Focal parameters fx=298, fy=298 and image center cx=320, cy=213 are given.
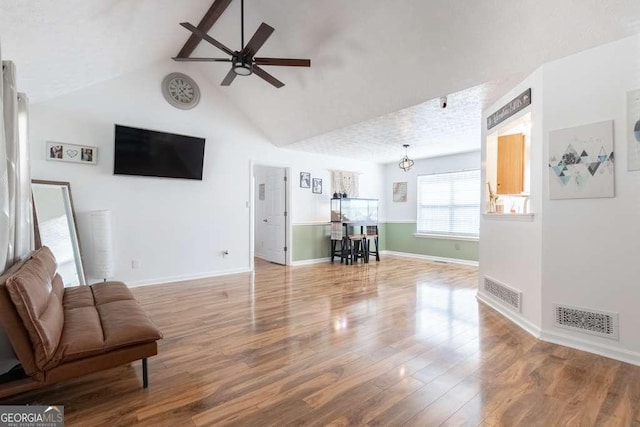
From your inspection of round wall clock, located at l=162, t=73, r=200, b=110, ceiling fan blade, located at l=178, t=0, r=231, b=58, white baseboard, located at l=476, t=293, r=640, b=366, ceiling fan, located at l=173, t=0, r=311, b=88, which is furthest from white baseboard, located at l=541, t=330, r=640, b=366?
round wall clock, located at l=162, t=73, r=200, b=110

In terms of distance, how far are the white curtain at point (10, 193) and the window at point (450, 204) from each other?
267 inches

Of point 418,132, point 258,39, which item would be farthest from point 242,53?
point 418,132

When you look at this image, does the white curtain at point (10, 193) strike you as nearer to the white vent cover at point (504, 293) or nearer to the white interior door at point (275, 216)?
the white vent cover at point (504, 293)

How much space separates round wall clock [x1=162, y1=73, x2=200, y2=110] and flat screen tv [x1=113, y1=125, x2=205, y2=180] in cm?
58

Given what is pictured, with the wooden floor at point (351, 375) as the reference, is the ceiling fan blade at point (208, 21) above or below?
above

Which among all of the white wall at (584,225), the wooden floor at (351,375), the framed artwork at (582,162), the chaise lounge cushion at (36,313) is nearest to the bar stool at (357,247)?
the wooden floor at (351,375)

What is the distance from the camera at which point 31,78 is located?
10.3 feet

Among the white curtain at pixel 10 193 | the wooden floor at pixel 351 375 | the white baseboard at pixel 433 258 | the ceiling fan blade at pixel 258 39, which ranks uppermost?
the ceiling fan blade at pixel 258 39

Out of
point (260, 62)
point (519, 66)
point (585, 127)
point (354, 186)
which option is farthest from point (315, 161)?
point (585, 127)

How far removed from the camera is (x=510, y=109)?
316 centimetres

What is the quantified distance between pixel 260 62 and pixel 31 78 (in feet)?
7.93

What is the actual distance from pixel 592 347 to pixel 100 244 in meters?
5.38

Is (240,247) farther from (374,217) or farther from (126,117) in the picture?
(374,217)

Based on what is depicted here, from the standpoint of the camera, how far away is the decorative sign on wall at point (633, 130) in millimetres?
2191
